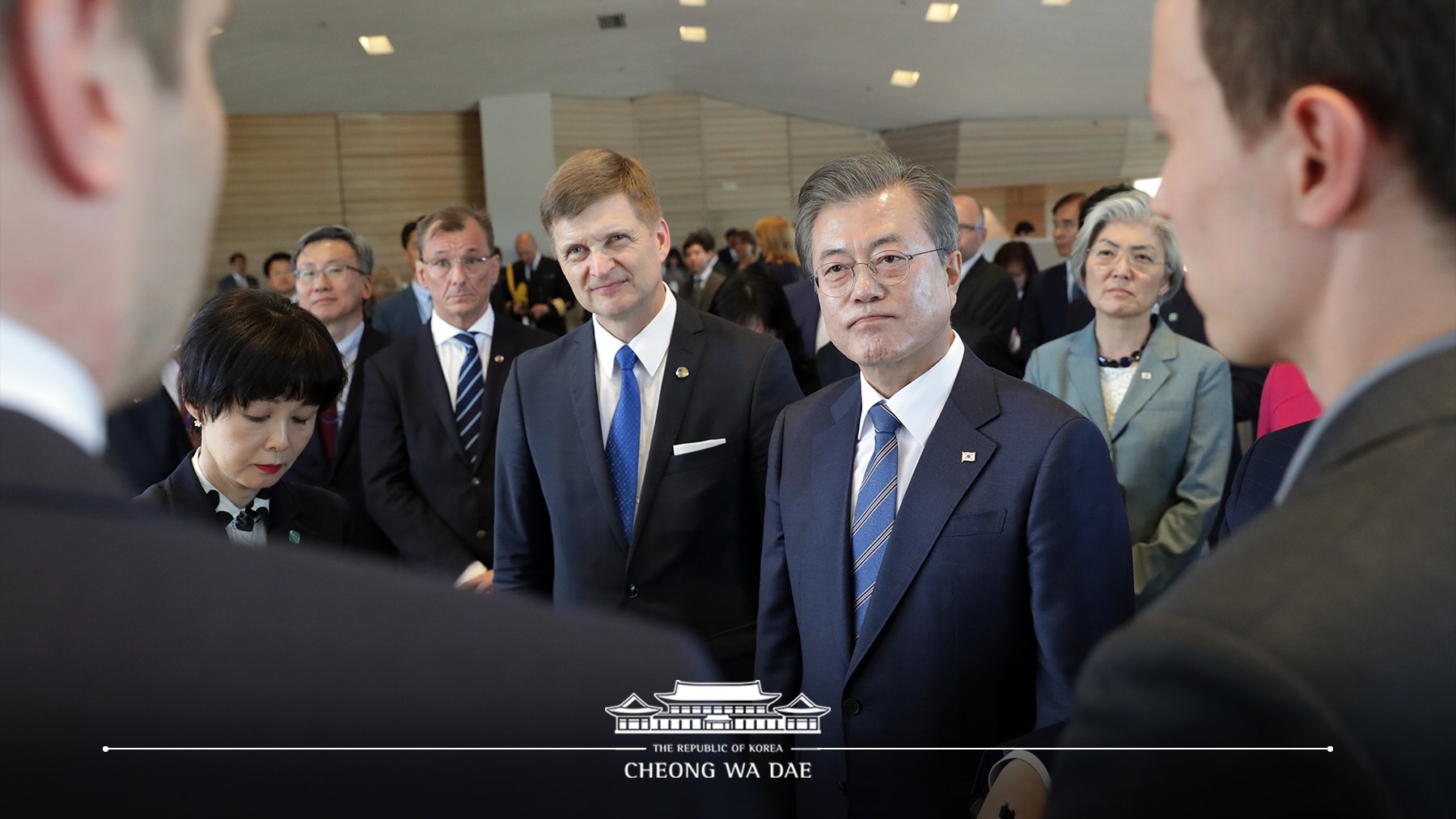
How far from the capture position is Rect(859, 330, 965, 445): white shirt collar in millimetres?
2021

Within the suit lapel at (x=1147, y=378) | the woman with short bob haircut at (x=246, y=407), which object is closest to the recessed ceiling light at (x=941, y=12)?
the suit lapel at (x=1147, y=378)

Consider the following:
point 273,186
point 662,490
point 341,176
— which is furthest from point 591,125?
point 662,490

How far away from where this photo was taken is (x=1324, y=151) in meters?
0.73

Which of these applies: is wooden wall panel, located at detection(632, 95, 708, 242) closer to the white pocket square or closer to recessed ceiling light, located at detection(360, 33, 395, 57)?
recessed ceiling light, located at detection(360, 33, 395, 57)

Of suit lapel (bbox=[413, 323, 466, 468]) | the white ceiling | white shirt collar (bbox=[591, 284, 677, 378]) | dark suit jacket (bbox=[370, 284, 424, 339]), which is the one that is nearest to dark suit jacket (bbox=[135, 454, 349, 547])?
white shirt collar (bbox=[591, 284, 677, 378])

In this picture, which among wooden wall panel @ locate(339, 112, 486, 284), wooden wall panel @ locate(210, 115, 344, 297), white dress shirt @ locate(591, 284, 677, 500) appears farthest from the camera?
wooden wall panel @ locate(339, 112, 486, 284)

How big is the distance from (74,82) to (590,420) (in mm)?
2027

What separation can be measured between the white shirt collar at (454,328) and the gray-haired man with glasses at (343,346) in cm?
26

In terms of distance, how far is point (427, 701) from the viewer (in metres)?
0.54

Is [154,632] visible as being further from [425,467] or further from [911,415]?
[425,467]

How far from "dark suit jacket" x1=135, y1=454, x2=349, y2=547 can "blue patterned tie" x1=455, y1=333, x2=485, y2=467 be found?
0.93m

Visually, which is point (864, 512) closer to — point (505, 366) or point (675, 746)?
point (675, 746)

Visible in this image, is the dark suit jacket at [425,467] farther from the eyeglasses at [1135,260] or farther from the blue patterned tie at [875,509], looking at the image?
the eyeglasses at [1135,260]

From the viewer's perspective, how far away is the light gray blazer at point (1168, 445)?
293 centimetres
